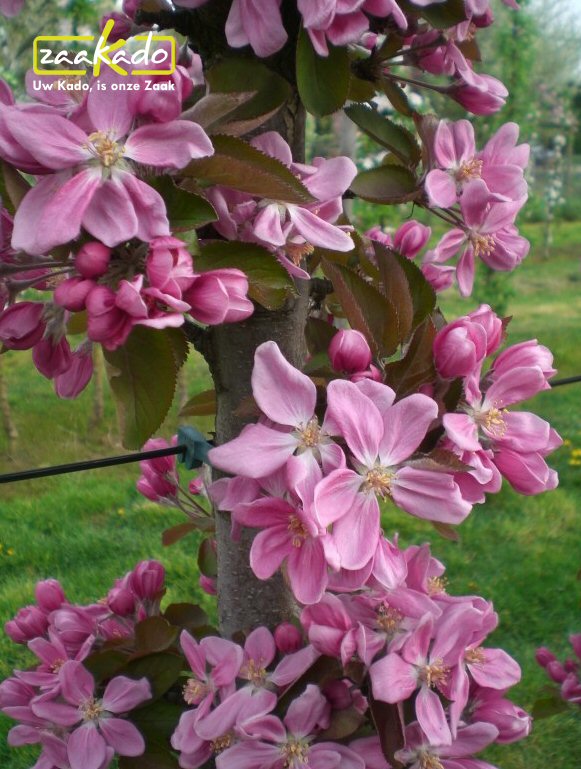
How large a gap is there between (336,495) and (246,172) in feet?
0.74

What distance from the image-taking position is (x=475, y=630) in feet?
2.68

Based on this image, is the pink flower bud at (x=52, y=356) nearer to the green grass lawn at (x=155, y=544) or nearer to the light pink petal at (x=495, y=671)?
the light pink petal at (x=495, y=671)

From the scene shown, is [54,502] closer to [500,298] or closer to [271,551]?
[271,551]

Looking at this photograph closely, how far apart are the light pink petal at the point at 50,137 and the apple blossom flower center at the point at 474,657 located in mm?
583

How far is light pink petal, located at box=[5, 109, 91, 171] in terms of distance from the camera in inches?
21.1

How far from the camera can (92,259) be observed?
55 cm

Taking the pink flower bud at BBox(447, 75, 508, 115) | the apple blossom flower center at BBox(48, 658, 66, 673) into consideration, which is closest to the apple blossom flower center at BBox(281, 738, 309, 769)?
the apple blossom flower center at BBox(48, 658, 66, 673)

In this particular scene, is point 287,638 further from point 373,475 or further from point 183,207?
point 183,207

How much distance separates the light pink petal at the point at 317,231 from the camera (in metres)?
0.67

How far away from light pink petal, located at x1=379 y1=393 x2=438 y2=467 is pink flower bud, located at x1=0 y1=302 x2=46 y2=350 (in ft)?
0.91

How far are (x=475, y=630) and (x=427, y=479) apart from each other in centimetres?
24

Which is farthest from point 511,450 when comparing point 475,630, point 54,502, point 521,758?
point 54,502

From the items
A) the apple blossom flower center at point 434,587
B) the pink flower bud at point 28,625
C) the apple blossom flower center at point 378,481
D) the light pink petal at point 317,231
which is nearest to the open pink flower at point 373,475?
the apple blossom flower center at point 378,481

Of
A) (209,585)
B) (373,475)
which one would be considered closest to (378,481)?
(373,475)
